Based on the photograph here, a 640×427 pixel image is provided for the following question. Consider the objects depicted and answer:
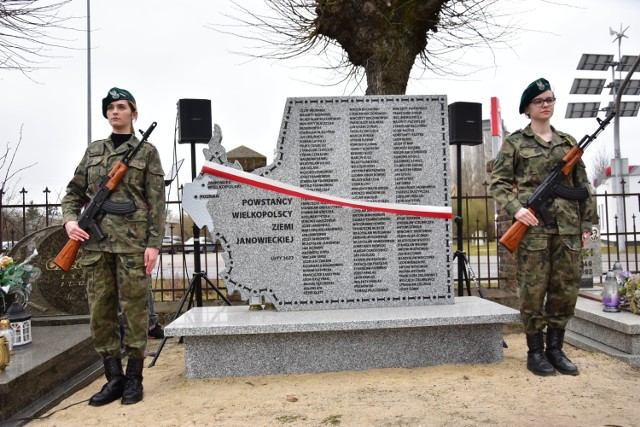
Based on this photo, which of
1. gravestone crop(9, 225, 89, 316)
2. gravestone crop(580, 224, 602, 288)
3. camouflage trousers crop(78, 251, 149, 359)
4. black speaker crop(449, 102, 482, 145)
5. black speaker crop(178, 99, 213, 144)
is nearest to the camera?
camouflage trousers crop(78, 251, 149, 359)

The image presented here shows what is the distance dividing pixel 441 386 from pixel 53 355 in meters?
2.82

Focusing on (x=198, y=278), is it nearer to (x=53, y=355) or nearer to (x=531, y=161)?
(x=53, y=355)

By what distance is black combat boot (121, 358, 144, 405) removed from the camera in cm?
359

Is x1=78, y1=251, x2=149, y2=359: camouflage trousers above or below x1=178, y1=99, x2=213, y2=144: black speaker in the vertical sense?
below

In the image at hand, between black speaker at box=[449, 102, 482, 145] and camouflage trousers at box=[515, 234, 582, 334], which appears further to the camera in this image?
black speaker at box=[449, 102, 482, 145]

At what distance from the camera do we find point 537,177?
393cm

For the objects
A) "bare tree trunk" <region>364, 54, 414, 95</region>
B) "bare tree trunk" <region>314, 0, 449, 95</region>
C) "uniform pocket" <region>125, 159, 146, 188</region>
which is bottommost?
"uniform pocket" <region>125, 159, 146, 188</region>

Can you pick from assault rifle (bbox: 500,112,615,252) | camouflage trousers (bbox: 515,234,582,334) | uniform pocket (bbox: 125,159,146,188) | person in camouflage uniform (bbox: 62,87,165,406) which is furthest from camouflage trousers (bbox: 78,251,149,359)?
camouflage trousers (bbox: 515,234,582,334)

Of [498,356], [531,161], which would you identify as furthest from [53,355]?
[531,161]

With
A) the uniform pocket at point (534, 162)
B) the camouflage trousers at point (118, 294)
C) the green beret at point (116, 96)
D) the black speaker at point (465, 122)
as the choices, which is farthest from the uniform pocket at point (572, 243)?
the green beret at point (116, 96)

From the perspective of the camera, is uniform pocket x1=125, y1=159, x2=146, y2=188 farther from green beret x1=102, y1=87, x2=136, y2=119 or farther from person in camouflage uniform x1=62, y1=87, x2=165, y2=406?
green beret x1=102, y1=87, x2=136, y2=119

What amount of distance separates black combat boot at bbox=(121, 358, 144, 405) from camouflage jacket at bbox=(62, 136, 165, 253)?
79 centimetres

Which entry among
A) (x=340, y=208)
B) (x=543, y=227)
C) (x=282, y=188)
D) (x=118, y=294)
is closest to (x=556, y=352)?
(x=543, y=227)

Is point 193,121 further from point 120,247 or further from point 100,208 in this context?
point 120,247
